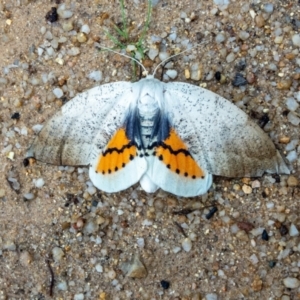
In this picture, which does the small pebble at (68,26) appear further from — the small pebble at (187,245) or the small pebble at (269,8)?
the small pebble at (187,245)

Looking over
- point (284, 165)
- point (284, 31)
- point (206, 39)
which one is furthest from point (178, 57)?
point (284, 165)

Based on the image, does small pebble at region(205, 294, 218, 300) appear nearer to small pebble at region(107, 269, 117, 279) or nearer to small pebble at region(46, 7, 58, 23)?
small pebble at region(107, 269, 117, 279)

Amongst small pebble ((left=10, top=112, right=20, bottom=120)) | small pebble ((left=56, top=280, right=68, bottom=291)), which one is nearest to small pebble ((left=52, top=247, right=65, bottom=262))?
small pebble ((left=56, top=280, right=68, bottom=291))

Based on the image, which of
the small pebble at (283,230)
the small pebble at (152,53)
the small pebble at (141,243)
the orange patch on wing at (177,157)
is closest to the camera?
the orange patch on wing at (177,157)

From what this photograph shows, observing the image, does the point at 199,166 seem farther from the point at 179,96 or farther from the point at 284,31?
the point at 284,31

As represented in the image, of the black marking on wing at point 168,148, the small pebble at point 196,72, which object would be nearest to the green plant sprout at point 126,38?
the small pebble at point 196,72

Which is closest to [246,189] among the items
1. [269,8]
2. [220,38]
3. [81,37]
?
[220,38]

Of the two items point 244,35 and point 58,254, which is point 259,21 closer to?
point 244,35
